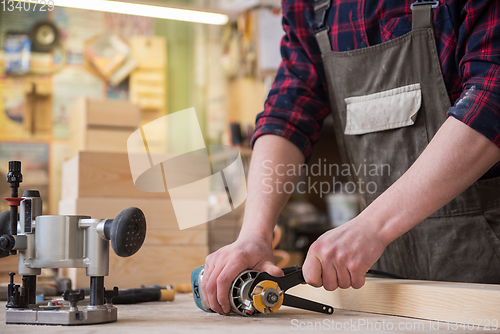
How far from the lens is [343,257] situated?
800 mm

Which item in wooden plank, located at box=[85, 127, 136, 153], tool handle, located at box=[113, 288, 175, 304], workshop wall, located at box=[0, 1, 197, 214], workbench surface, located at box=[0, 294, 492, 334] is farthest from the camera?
workshop wall, located at box=[0, 1, 197, 214]

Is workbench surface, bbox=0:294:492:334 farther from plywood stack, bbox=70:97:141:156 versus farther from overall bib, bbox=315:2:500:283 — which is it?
plywood stack, bbox=70:97:141:156

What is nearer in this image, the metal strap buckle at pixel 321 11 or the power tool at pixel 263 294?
the power tool at pixel 263 294

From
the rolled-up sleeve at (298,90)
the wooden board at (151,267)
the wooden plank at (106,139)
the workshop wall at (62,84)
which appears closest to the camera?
the rolled-up sleeve at (298,90)

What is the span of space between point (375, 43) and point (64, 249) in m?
0.83

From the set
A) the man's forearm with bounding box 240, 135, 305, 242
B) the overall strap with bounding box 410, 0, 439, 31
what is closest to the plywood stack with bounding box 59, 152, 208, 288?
the man's forearm with bounding box 240, 135, 305, 242

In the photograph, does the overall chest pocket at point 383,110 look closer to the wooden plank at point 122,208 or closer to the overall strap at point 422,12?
the overall strap at point 422,12

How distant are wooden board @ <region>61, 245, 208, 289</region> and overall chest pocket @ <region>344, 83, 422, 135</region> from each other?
61cm

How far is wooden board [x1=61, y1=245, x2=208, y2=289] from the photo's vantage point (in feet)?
4.50

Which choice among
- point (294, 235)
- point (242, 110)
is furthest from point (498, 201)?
point (242, 110)

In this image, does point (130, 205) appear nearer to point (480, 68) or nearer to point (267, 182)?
point (267, 182)

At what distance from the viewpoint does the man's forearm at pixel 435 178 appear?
814mm

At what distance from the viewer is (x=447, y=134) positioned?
834 mm
